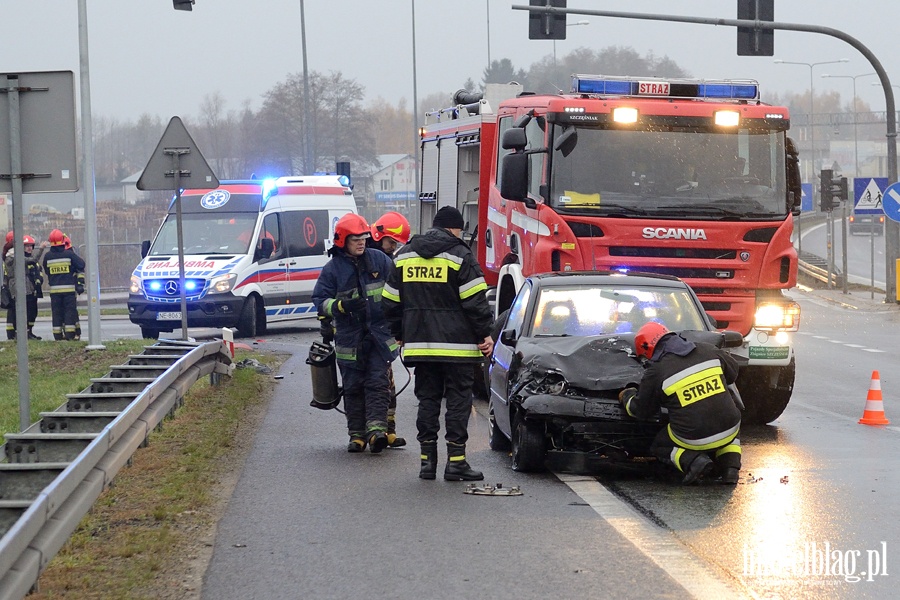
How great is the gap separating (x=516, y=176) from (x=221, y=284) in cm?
1025

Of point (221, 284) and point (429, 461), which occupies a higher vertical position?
point (221, 284)

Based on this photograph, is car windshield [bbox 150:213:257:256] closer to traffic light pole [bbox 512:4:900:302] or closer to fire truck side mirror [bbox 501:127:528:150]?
traffic light pole [bbox 512:4:900:302]

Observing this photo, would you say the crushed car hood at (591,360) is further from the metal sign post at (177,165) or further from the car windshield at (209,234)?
the car windshield at (209,234)

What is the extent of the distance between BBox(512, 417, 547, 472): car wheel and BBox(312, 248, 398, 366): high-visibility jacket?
147cm

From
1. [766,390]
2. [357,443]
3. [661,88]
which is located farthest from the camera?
[661,88]

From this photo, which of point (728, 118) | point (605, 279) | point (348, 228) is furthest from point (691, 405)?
point (728, 118)

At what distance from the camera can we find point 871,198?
30391 millimetres

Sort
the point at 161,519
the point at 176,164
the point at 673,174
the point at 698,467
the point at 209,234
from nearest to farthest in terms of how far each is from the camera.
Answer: the point at 161,519 → the point at 698,467 → the point at 673,174 → the point at 176,164 → the point at 209,234

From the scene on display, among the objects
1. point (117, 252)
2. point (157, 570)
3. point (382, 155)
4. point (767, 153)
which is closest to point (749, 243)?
point (767, 153)

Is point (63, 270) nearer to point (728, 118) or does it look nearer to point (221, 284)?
point (221, 284)

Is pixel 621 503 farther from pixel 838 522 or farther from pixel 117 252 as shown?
pixel 117 252

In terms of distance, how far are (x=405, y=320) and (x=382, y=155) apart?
392 ft

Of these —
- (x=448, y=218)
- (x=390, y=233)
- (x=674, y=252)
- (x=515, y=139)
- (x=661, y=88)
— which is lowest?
(x=674, y=252)

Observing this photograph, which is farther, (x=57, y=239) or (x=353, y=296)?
(x=57, y=239)
